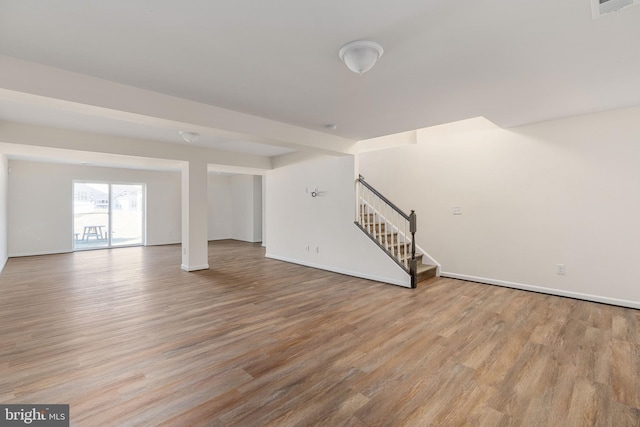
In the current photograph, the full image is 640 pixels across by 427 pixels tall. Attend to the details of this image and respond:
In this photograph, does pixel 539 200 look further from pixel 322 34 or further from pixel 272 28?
pixel 272 28

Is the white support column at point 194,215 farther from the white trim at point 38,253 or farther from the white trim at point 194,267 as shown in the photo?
the white trim at point 38,253

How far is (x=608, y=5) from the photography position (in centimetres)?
171

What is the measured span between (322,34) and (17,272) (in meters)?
7.42

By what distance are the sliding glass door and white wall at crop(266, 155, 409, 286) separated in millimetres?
5341

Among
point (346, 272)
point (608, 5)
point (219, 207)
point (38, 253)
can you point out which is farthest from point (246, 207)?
point (608, 5)

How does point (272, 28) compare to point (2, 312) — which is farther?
point (2, 312)

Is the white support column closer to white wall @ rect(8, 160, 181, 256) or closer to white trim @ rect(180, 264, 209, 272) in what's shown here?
white trim @ rect(180, 264, 209, 272)

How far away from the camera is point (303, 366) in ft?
7.60

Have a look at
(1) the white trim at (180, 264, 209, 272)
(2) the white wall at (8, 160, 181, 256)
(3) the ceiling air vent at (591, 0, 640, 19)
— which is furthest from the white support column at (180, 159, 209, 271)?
(3) the ceiling air vent at (591, 0, 640, 19)

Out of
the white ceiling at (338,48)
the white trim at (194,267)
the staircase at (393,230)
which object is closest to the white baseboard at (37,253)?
the white trim at (194,267)

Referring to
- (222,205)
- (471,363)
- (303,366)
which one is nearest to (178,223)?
(222,205)

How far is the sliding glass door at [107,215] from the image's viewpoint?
8492 millimetres

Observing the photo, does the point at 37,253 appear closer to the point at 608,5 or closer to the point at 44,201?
the point at 44,201

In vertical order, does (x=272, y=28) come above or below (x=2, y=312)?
above
